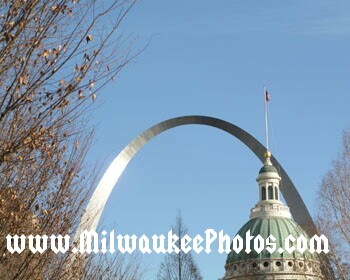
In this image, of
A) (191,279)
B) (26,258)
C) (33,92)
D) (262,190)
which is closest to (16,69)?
(33,92)

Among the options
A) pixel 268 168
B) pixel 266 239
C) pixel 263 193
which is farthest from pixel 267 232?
pixel 263 193

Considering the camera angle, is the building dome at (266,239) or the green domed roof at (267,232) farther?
the green domed roof at (267,232)

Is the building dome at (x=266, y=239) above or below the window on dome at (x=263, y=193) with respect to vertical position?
below

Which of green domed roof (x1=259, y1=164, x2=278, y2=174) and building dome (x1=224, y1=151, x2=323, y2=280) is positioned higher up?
green domed roof (x1=259, y1=164, x2=278, y2=174)

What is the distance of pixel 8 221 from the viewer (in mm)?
14344

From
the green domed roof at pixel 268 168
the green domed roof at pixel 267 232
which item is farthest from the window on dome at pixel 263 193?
the green domed roof at pixel 267 232

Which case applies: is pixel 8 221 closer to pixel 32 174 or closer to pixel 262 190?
pixel 32 174

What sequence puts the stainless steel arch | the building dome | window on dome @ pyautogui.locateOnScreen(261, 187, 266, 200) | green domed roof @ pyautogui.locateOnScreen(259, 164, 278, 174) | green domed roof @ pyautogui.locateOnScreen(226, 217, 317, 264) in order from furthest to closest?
window on dome @ pyautogui.locateOnScreen(261, 187, 266, 200)
green domed roof @ pyautogui.locateOnScreen(259, 164, 278, 174)
green domed roof @ pyautogui.locateOnScreen(226, 217, 317, 264)
the building dome
the stainless steel arch

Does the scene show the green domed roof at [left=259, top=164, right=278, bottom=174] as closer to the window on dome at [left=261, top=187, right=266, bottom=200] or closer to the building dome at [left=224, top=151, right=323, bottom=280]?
the building dome at [left=224, top=151, right=323, bottom=280]

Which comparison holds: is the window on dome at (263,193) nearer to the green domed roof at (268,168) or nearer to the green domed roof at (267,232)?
the green domed roof at (268,168)

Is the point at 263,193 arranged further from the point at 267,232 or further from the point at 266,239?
the point at 266,239

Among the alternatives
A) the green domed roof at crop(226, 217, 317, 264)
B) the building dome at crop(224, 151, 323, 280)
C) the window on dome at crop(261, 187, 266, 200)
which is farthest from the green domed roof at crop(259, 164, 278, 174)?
the green domed roof at crop(226, 217, 317, 264)

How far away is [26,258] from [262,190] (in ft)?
312

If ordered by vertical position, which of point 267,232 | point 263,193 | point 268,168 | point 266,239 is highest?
point 268,168
